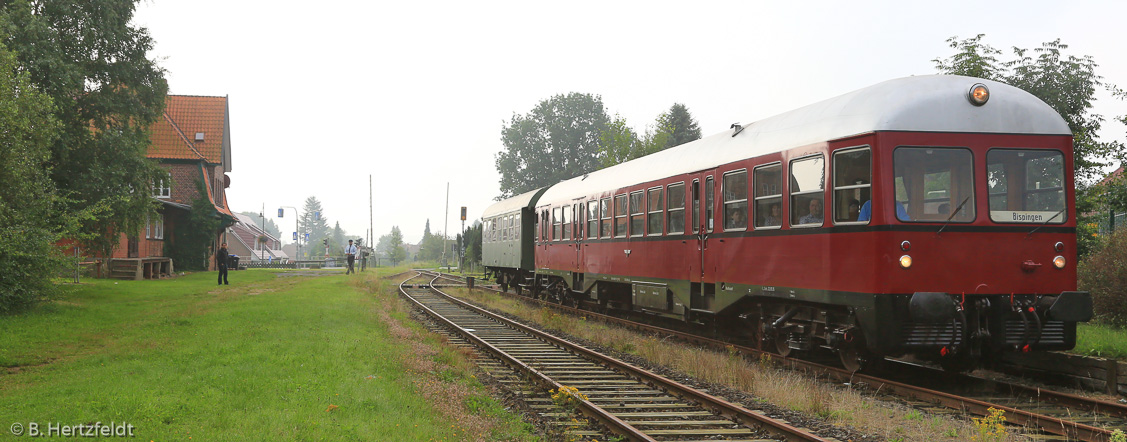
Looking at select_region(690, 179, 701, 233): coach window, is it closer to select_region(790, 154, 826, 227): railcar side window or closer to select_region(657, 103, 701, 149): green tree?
select_region(790, 154, 826, 227): railcar side window

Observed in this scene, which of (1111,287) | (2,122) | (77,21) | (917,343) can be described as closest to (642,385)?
(917,343)

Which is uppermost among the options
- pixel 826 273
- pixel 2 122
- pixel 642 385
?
pixel 2 122

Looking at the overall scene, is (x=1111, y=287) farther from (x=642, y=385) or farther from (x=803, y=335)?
(x=642, y=385)

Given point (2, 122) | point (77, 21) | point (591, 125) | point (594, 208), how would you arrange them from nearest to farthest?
point (2, 122) < point (594, 208) < point (77, 21) < point (591, 125)

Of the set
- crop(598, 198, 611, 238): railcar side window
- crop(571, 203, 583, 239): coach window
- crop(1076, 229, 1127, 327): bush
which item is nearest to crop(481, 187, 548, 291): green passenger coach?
crop(571, 203, 583, 239): coach window

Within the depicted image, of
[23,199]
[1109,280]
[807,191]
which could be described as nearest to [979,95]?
[807,191]

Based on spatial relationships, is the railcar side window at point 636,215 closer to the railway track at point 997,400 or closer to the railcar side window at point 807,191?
the railway track at point 997,400

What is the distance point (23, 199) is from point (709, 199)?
13.9 metres

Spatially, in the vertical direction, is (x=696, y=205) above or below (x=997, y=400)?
above

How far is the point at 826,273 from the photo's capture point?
930 centimetres

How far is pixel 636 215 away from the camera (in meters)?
15.5

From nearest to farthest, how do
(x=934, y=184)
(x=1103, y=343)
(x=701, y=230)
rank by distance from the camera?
(x=934, y=184) → (x=1103, y=343) → (x=701, y=230)

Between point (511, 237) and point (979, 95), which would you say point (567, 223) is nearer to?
point (511, 237)

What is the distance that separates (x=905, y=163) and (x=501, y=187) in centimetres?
6789
